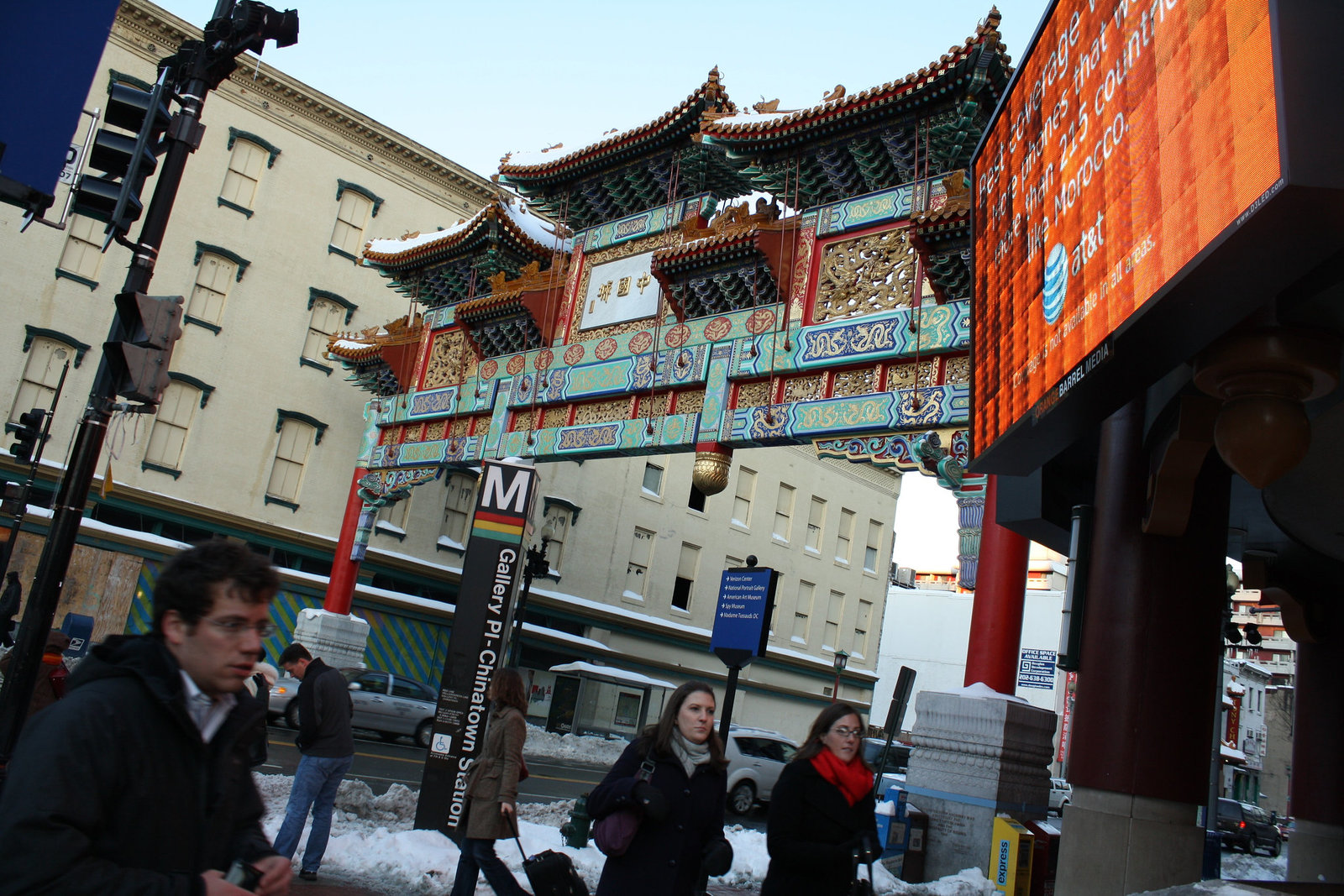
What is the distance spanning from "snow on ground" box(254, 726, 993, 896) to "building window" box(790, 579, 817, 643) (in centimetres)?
2643

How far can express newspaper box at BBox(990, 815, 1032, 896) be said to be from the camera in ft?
29.6

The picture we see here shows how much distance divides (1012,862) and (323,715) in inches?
245

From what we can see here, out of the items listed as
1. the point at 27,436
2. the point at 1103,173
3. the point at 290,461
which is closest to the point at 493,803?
the point at 1103,173

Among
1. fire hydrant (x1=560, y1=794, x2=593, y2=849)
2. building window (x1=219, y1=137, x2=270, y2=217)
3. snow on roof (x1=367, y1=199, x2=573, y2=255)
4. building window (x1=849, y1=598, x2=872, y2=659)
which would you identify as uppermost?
building window (x1=219, y1=137, x2=270, y2=217)

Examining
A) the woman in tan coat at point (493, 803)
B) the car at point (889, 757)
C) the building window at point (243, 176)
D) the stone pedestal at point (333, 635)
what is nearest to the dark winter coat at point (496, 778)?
the woman in tan coat at point (493, 803)

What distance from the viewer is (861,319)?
14242 millimetres

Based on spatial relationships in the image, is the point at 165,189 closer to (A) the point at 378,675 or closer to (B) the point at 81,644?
(A) the point at 378,675

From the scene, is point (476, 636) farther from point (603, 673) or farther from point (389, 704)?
point (603, 673)

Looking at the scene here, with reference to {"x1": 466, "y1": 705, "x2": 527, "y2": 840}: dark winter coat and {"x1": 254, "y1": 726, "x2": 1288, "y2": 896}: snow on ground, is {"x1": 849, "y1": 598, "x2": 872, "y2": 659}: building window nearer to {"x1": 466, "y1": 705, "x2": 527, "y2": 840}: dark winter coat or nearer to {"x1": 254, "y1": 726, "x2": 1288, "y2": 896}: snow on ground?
{"x1": 254, "y1": 726, "x2": 1288, "y2": 896}: snow on ground

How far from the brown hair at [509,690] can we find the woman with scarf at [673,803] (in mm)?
2441

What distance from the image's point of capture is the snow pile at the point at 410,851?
7.80 meters

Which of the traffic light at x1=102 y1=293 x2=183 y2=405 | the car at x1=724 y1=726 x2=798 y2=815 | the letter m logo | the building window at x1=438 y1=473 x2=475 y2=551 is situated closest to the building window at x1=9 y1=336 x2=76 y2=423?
the building window at x1=438 y1=473 x2=475 y2=551

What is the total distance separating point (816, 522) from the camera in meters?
38.6

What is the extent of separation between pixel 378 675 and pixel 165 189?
1395 cm
